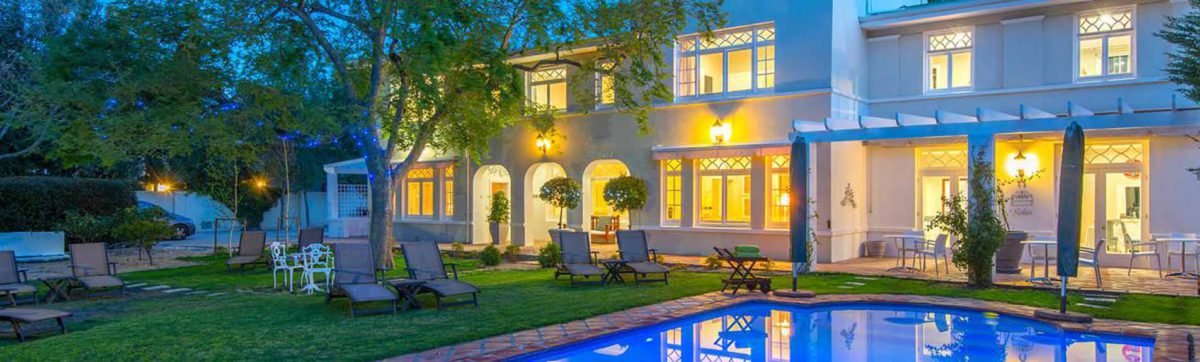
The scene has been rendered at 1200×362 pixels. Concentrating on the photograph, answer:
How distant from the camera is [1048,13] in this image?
1680 centimetres

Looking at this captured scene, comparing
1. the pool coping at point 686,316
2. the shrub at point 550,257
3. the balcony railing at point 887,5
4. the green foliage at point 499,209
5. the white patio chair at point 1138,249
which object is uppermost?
the balcony railing at point 887,5

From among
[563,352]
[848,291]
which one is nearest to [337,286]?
[563,352]

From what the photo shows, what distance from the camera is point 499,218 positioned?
75.9 feet

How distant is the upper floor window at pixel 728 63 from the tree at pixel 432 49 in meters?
2.45

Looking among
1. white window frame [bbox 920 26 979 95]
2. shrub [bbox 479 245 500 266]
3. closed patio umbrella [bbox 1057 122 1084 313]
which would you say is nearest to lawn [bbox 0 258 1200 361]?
closed patio umbrella [bbox 1057 122 1084 313]

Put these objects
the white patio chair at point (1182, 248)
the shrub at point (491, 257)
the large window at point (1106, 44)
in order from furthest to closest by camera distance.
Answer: the shrub at point (491, 257), the large window at point (1106, 44), the white patio chair at point (1182, 248)

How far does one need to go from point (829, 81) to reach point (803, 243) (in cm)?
606

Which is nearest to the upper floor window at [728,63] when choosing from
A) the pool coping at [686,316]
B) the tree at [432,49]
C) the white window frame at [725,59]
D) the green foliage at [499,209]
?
the white window frame at [725,59]

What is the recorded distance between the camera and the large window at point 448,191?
82.8 ft

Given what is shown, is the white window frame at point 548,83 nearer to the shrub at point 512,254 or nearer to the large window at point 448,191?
the large window at point 448,191

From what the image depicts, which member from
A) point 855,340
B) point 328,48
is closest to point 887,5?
point 855,340

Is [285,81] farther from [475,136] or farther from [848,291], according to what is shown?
[848,291]

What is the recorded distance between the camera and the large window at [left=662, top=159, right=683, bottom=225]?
2017 centimetres

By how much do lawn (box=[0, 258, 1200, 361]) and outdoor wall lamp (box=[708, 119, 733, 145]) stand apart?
199 inches
